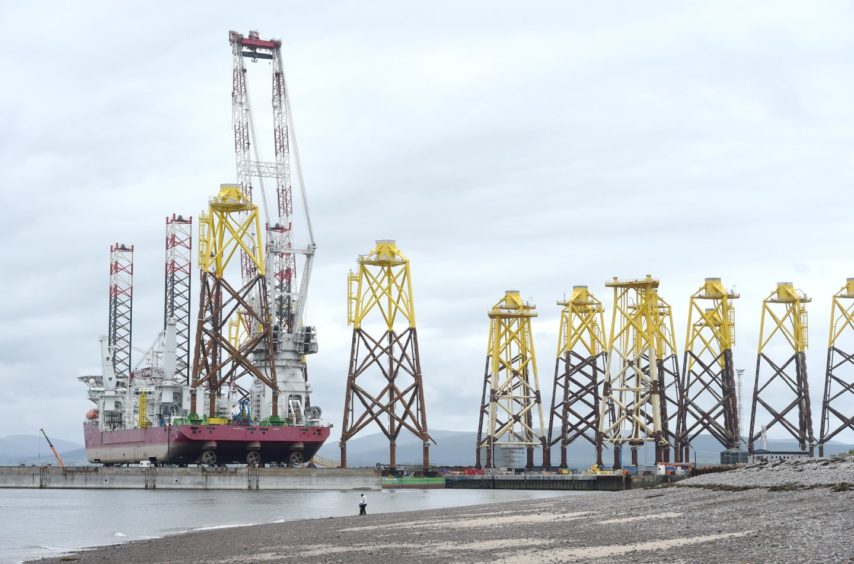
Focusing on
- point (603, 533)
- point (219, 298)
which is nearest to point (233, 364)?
point (219, 298)

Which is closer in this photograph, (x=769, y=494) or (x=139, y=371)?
(x=769, y=494)

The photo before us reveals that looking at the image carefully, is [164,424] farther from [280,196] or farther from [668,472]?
[668,472]

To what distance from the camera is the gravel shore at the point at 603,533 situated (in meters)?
27.1

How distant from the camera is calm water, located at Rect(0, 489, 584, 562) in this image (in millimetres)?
50281

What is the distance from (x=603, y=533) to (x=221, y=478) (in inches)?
2579

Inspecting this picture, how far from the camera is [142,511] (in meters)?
68.1

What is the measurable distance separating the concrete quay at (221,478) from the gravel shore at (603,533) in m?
43.5

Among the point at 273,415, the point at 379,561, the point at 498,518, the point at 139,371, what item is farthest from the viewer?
the point at 139,371

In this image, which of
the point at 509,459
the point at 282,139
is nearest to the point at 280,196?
the point at 282,139

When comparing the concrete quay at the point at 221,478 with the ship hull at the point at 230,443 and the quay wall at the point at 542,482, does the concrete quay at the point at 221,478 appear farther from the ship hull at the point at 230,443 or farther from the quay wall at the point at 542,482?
the quay wall at the point at 542,482

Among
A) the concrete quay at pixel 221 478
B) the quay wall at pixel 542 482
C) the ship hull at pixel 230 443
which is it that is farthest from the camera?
the ship hull at pixel 230 443

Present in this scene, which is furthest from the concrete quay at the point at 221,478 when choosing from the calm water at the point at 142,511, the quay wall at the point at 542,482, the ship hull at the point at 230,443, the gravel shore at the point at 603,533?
the gravel shore at the point at 603,533

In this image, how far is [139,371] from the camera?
12131 cm

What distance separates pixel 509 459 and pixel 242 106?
42.1m
